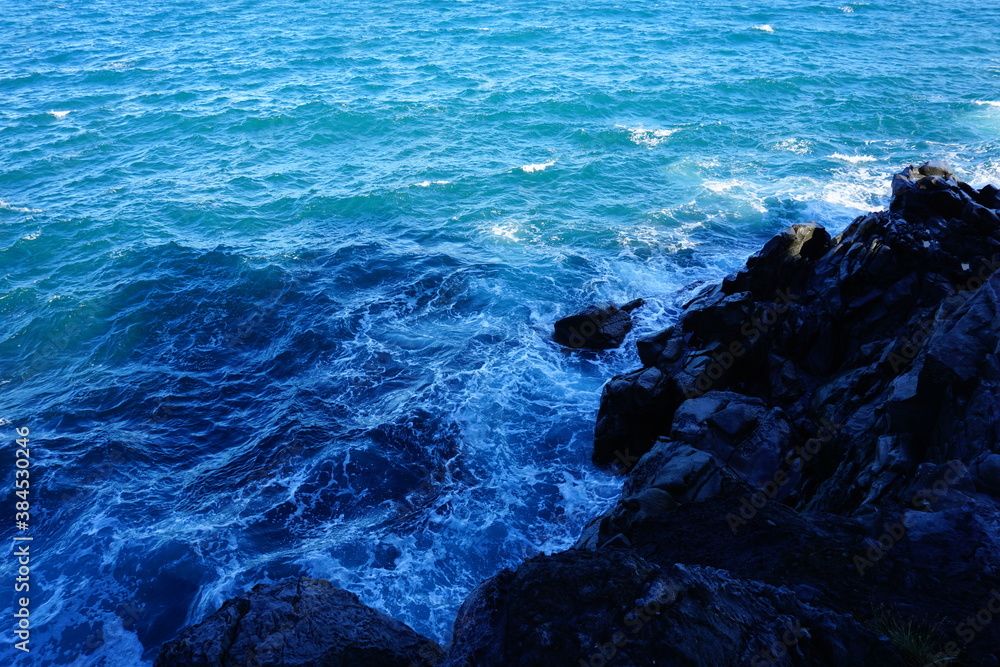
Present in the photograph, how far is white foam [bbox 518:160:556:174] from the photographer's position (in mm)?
38125

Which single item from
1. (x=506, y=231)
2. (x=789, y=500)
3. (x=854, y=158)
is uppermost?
(x=789, y=500)

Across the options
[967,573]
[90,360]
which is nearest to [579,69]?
[90,360]

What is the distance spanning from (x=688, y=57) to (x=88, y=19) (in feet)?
177

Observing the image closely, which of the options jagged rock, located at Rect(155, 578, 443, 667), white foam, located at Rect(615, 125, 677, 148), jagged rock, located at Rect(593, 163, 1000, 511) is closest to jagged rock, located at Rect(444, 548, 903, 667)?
jagged rock, located at Rect(155, 578, 443, 667)

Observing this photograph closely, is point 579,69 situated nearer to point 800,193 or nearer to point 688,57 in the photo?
point 688,57

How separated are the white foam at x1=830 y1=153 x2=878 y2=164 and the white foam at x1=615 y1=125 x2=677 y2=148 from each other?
935cm

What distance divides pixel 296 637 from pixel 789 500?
11.6 meters

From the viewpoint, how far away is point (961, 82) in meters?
47.5

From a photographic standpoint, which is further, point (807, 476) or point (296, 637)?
point (807, 476)

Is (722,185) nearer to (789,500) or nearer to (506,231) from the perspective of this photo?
(506,231)

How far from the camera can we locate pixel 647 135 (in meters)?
41.8

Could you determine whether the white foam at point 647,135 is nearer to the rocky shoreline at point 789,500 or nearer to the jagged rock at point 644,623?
the rocky shoreline at point 789,500

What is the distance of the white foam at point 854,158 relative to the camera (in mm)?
38469

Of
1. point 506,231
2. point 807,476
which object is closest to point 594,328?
point 506,231
